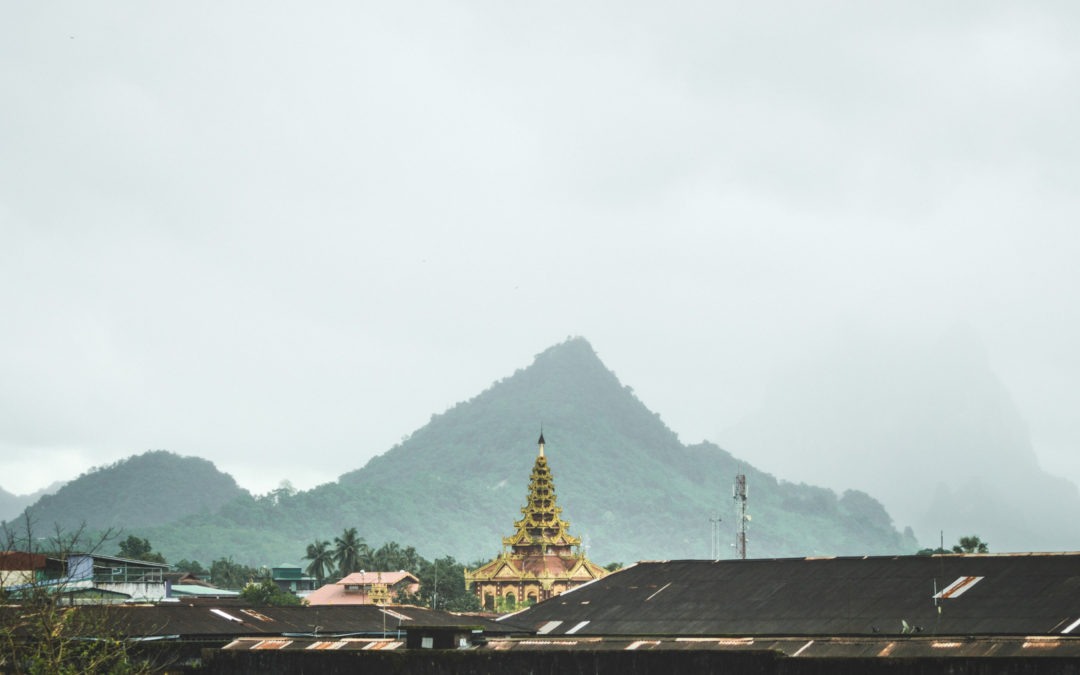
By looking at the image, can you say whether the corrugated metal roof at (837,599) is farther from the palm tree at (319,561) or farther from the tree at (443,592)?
the palm tree at (319,561)

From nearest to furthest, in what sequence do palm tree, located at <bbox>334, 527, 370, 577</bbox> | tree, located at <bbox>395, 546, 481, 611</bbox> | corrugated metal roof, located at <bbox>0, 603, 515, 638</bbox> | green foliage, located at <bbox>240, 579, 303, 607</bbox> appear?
corrugated metal roof, located at <bbox>0, 603, 515, 638</bbox>, green foliage, located at <bbox>240, 579, 303, 607</bbox>, tree, located at <bbox>395, 546, 481, 611</bbox>, palm tree, located at <bbox>334, 527, 370, 577</bbox>

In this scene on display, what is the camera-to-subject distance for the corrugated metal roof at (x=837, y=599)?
5822 cm

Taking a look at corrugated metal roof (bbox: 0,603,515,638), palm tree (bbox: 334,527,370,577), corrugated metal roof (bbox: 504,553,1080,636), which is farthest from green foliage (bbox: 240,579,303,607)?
corrugated metal roof (bbox: 504,553,1080,636)

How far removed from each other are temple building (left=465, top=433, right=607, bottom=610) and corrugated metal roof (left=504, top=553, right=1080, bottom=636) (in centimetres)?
7238

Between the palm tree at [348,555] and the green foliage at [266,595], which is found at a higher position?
the palm tree at [348,555]

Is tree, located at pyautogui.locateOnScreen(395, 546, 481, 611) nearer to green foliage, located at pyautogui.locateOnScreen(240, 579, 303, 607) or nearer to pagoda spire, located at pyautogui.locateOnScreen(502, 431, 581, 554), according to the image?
pagoda spire, located at pyautogui.locateOnScreen(502, 431, 581, 554)

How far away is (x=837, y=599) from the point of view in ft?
210

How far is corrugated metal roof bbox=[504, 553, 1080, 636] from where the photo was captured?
58219 millimetres

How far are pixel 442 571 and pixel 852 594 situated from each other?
415 feet

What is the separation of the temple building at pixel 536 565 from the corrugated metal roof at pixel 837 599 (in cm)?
7238

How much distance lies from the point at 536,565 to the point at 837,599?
8802 centimetres

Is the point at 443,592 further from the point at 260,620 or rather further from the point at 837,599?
the point at 837,599

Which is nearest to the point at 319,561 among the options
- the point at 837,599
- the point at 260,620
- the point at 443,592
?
the point at 443,592

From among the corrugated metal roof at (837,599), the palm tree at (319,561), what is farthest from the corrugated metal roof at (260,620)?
the palm tree at (319,561)
